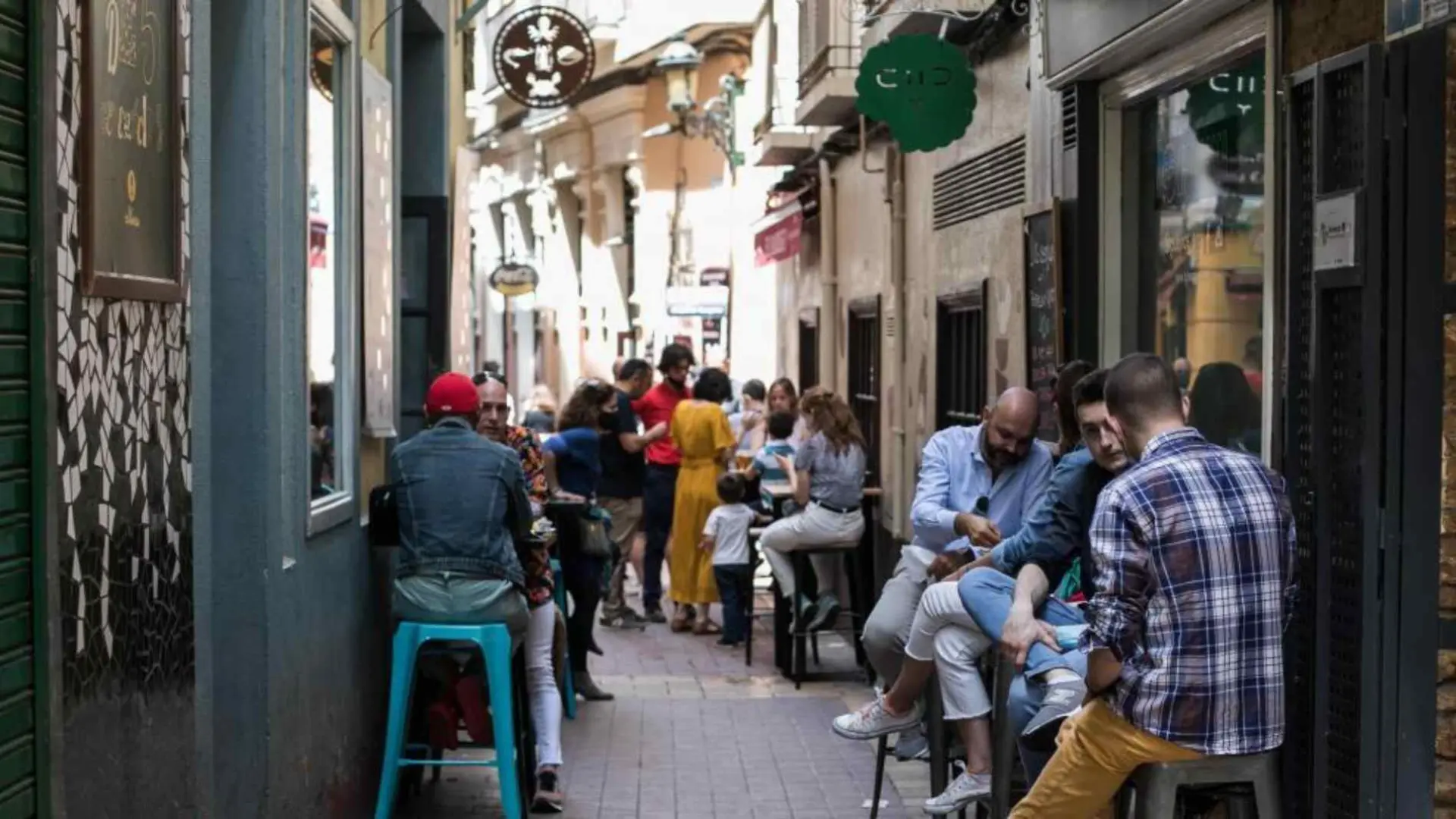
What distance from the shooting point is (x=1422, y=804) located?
520 cm

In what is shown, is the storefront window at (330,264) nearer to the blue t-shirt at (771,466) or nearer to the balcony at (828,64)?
the balcony at (828,64)

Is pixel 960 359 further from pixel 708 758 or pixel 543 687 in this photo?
pixel 543 687

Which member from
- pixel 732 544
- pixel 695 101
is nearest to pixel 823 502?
pixel 732 544

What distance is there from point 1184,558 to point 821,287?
13.6 meters

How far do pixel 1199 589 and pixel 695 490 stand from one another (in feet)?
34.9

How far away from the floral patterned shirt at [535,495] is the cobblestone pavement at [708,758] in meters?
0.94

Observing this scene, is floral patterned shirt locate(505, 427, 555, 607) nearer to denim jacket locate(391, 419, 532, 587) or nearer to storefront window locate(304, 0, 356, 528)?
denim jacket locate(391, 419, 532, 587)

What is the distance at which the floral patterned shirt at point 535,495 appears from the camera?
30.9ft

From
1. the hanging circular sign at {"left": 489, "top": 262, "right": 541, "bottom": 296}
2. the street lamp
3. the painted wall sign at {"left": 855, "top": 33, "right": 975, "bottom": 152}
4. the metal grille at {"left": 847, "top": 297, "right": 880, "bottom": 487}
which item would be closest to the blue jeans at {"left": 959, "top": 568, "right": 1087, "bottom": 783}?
the painted wall sign at {"left": 855, "top": 33, "right": 975, "bottom": 152}

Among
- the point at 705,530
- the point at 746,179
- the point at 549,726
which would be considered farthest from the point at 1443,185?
the point at 746,179

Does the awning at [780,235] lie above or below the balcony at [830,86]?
below

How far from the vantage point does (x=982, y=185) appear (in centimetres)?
1180

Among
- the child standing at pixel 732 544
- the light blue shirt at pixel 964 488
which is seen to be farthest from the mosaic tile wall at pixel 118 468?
the child standing at pixel 732 544

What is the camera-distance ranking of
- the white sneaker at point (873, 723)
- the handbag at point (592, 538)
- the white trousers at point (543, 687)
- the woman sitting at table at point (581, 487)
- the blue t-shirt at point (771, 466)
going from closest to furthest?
1. the white sneaker at point (873, 723)
2. the white trousers at point (543, 687)
3. the handbag at point (592, 538)
4. the woman sitting at table at point (581, 487)
5. the blue t-shirt at point (771, 466)
